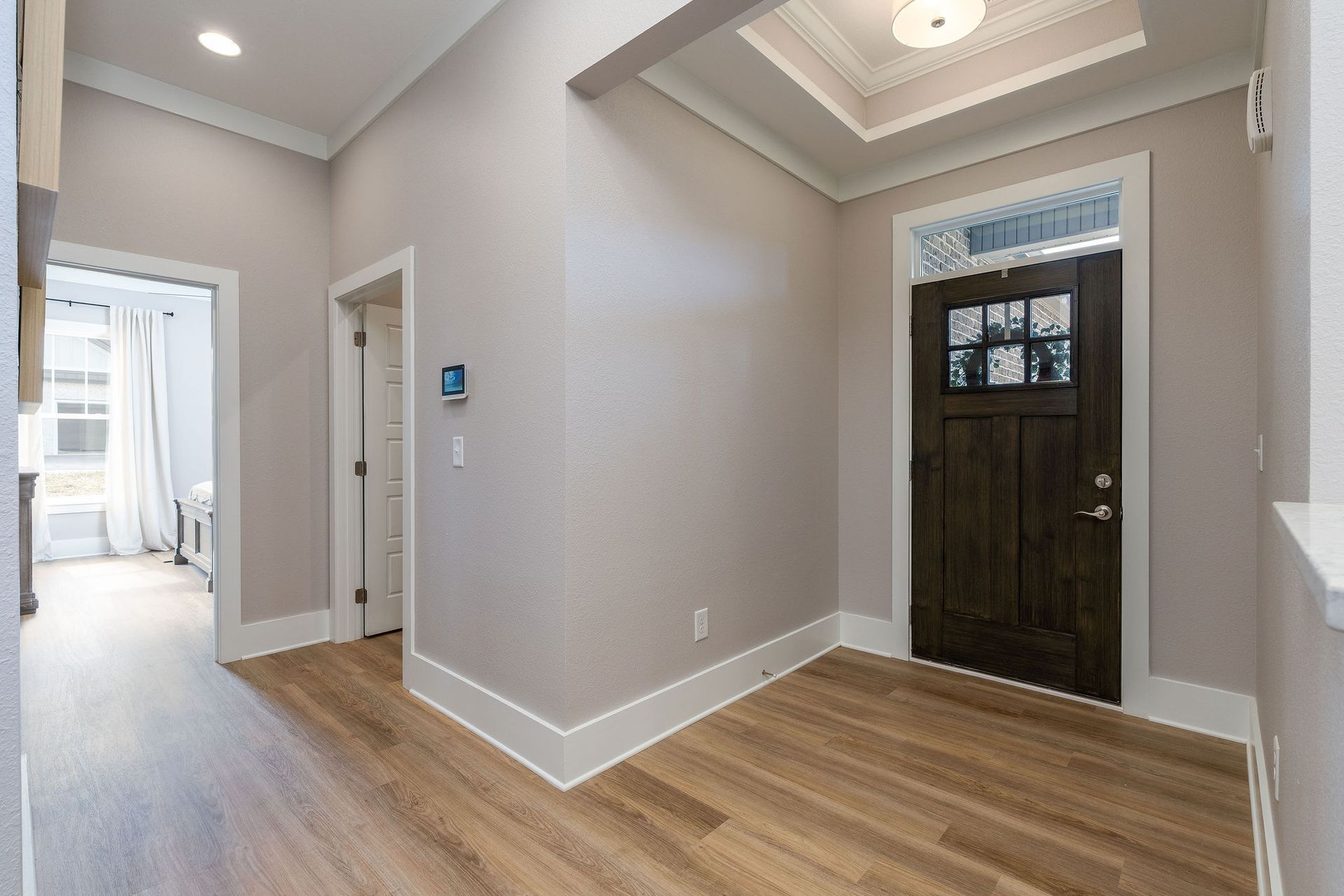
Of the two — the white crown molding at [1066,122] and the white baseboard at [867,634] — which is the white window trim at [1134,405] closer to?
the white crown molding at [1066,122]

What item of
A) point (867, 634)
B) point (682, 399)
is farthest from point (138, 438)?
point (867, 634)

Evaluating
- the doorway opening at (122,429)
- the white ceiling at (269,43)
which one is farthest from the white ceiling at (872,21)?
the doorway opening at (122,429)

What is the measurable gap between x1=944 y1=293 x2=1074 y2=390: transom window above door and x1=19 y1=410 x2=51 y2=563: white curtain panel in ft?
25.1

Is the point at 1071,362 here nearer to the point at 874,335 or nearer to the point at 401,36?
the point at 874,335

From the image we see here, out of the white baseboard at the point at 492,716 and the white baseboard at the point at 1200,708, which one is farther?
the white baseboard at the point at 1200,708

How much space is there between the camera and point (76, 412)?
21.6 ft

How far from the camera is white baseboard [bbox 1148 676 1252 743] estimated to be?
2.46 metres

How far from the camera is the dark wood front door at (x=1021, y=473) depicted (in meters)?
2.78

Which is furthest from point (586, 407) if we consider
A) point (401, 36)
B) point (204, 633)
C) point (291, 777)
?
point (204, 633)

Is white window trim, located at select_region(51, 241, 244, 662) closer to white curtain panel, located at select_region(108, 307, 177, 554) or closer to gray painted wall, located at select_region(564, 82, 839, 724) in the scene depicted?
gray painted wall, located at select_region(564, 82, 839, 724)

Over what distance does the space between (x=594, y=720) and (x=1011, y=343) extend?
2.50 m

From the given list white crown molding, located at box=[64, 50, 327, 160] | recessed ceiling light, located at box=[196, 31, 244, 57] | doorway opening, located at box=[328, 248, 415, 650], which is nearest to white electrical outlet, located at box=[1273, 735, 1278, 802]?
doorway opening, located at box=[328, 248, 415, 650]

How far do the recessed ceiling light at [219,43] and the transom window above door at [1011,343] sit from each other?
11.5 ft

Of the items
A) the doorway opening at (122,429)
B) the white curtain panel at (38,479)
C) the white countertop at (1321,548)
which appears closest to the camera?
the white countertop at (1321,548)
